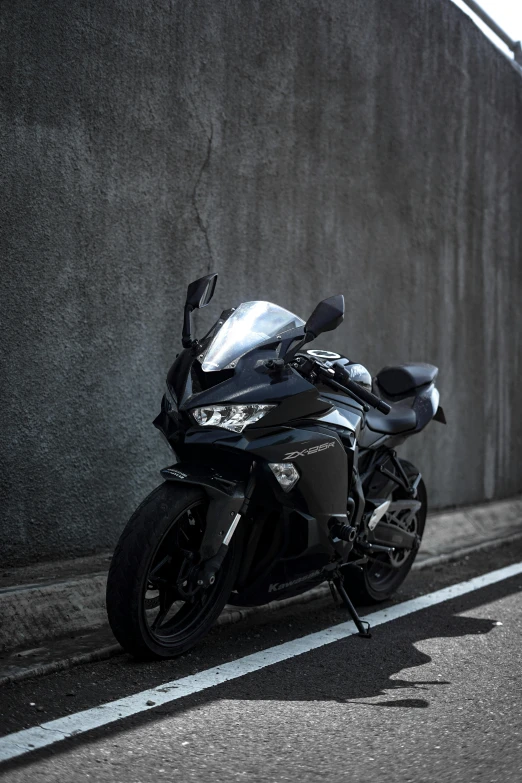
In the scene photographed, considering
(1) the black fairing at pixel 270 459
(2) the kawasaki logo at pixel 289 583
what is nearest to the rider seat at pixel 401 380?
(1) the black fairing at pixel 270 459

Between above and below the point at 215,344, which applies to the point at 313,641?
below

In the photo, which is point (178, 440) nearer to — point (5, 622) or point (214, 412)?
point (214, 412)

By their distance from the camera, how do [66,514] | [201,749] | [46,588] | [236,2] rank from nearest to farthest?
[201,749] < [46,588] < [66,514] < [236,2]

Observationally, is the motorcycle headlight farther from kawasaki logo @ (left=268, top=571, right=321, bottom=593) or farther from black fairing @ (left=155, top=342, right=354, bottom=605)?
kawasaki logo @ (left=268, top=571, right=321, bottom=593)

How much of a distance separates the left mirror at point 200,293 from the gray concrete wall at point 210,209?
3.20ft

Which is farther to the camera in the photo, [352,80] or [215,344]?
[352,80]

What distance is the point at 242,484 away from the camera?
4.04 meters

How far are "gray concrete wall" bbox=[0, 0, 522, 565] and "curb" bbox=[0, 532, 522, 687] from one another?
927 mm

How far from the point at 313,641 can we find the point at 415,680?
0.67 metres

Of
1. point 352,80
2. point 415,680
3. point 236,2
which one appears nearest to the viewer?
point 415,680

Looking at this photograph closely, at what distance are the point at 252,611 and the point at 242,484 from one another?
111 centimetres

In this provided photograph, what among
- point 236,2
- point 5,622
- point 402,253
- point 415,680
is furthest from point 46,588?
point 402,253

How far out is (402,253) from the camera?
25.8 feet

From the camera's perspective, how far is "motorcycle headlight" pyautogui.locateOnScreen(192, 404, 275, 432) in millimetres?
3928
